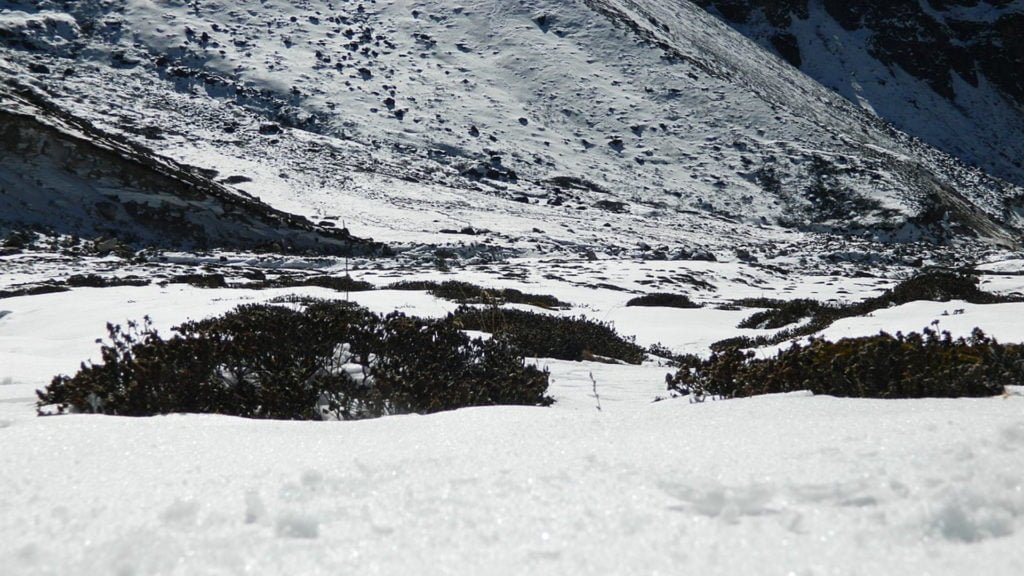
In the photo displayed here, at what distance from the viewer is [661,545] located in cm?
142

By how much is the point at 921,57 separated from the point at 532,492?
82.5 m

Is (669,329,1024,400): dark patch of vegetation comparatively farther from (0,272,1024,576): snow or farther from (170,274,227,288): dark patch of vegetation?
(170,274,227,288): dark patch of vegetation

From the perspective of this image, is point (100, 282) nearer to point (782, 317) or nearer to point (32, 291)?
point (32, 291)

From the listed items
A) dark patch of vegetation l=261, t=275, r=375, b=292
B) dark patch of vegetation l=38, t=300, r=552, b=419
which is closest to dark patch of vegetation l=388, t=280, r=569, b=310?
dark patch of vegetation l=261, t=275, r=375, b=292

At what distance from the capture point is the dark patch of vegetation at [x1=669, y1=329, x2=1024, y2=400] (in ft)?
8.99

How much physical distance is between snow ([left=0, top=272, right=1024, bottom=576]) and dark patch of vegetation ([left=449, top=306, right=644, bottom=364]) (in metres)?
4.01

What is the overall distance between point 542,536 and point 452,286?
1200cm

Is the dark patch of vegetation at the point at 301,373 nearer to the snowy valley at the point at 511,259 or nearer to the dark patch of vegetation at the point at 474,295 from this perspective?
the snowy valley at the point at 511,259

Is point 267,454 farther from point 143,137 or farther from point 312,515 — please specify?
point 143,137

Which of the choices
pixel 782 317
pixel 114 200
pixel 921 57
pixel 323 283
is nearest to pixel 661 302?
pixel 782 317

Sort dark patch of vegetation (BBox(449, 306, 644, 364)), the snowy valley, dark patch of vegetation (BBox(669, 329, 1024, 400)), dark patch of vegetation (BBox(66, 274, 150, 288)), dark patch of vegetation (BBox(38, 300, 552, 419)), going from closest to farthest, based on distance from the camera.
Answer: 1. the snowy valley
2. dark patch of vegetation (BBox(669, 329, 1024, 400))
3. dark patch of vegetation (BBox(38, 300, 552, 419))
4. dark patch of vegetation (BBox(449, 306, 644, 364))
5. dark patch of vegetation (BBox(66, 274, 150, 288))

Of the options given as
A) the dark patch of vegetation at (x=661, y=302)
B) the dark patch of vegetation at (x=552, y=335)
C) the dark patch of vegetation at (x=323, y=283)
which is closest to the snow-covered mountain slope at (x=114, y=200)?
the dark patch of vegetation at (x=323, y=283)

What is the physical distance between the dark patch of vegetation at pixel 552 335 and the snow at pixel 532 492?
4012 mm

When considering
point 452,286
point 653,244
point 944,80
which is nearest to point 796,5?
point 944,80
